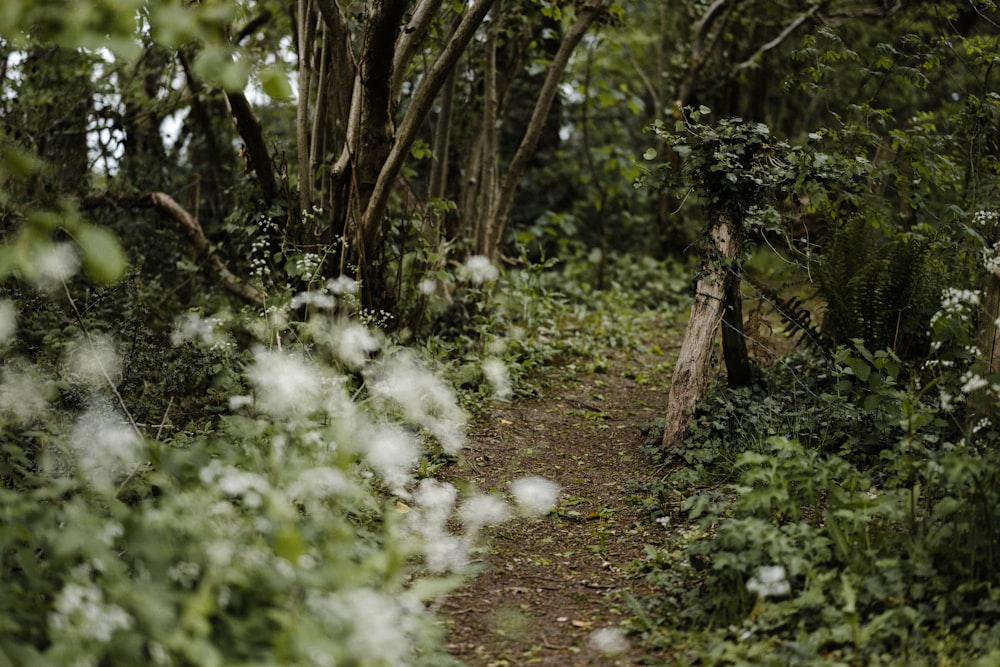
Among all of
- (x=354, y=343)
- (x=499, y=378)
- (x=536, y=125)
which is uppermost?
(x=536, y=125)

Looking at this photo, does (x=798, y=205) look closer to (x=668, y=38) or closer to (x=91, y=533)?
(x=91, y=533)

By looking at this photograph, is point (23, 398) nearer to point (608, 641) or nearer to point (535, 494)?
point (535, 494)

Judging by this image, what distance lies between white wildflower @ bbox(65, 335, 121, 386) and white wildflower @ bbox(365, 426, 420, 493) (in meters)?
1.65

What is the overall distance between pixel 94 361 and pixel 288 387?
6.18ft

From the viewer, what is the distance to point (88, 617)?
2014 millimetres

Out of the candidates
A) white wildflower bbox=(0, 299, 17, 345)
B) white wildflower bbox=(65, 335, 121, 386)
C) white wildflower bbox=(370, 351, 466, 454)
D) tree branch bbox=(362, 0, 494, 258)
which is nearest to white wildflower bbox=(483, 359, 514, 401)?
white wildflower bbox=(370, 351, 466, 454)

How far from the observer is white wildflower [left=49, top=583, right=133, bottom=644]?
2012 millimetres

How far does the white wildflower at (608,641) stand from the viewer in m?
2.86

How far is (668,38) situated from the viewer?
463 inches

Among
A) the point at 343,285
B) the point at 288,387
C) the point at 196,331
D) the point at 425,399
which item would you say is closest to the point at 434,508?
the point at 288,387

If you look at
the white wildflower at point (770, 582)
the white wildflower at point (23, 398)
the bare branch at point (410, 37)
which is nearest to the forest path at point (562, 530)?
the white wildflower at point (770, 582)

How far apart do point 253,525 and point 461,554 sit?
4.29 feet

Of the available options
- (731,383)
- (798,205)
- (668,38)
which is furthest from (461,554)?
(668,38)

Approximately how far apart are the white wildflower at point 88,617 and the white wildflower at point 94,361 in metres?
2.58
